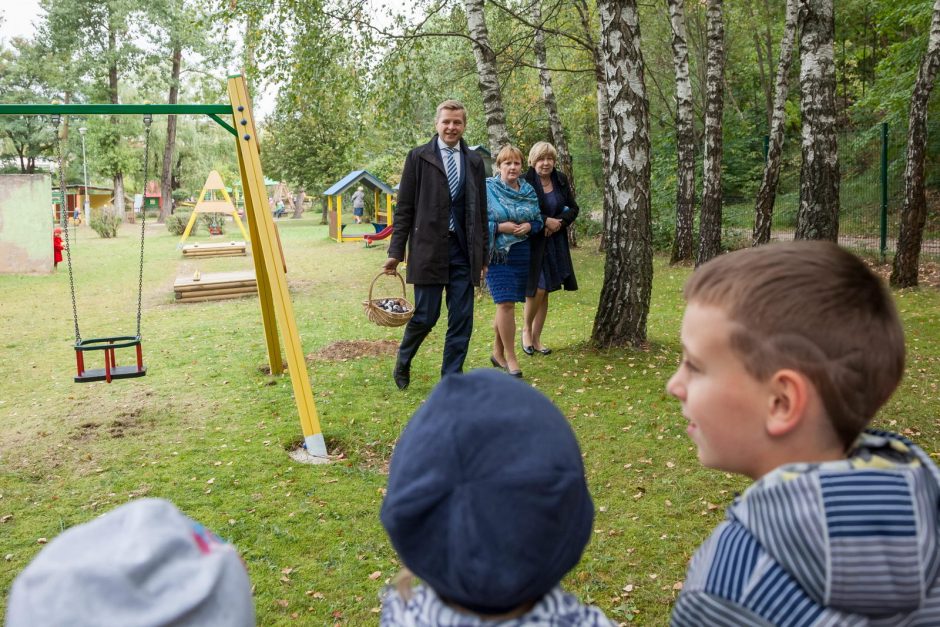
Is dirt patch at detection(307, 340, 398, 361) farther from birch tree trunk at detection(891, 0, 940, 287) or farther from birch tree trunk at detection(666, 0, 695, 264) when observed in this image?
birch tree trunk at detection(666, 0, 695, 264)

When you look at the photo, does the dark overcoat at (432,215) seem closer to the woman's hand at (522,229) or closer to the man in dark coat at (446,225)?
the man in dark coat at (446,225)

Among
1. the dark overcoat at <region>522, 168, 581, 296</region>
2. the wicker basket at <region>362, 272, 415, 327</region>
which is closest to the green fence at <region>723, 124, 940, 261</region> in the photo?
the dark overcoat at <region>522, 168, 581, 296</region>

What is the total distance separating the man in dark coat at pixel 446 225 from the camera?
6.18 meters

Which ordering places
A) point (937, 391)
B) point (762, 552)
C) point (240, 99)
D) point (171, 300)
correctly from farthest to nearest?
point (171, 300)
point (937, 391)
point (240, 99)
point (762, 552)

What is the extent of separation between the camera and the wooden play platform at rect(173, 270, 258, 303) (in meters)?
13.8

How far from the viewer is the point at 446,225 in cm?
620

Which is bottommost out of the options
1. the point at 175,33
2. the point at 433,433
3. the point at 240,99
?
the point at 433,433

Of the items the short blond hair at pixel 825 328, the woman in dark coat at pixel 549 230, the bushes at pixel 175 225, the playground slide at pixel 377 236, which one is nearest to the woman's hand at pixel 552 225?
the woman in dark coat at pixel 549 230

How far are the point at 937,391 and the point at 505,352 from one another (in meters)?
3.32

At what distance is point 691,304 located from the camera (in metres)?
1.28

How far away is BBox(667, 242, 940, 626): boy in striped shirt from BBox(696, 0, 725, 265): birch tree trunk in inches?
512

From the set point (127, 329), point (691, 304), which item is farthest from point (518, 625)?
point (127, 329)

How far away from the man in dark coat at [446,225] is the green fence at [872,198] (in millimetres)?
7378

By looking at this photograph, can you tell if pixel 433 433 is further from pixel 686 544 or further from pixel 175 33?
pixel 175 33
